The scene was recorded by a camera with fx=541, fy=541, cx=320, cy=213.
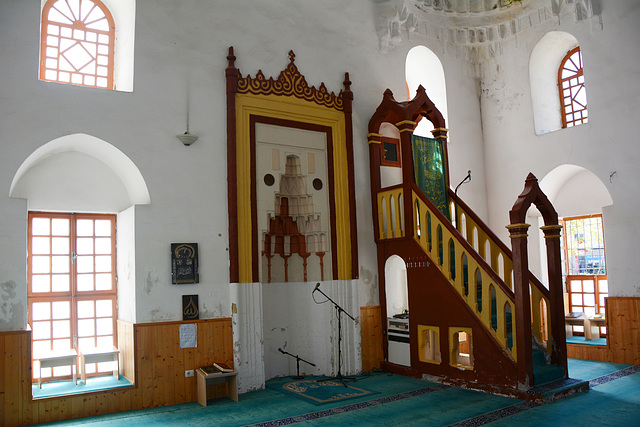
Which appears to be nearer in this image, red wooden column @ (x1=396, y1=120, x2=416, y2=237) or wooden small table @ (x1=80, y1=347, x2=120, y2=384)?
wooden small table @ (x1=80, y1=347, x2=120, y2=384)

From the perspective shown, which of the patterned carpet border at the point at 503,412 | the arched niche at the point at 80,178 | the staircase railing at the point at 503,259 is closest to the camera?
the patterned carpet border at the point at 503,412

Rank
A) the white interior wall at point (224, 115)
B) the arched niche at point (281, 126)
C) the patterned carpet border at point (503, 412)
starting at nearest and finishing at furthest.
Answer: the patterned carpet border at point (503, 412) < the white interior wall at point (224, 115) < the arched niche at point (281, 126)

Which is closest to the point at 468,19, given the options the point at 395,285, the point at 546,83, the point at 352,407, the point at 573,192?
the point at 546,83

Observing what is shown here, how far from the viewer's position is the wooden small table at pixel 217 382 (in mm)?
6816

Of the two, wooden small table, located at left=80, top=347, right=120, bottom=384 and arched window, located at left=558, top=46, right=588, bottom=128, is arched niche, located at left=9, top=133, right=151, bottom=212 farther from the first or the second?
arched window, located at left=558, top=46, right=588, bottom=128

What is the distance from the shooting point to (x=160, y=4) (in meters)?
7.47

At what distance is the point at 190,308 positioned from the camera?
7246mm

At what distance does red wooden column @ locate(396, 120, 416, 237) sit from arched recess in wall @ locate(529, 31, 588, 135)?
3.05m

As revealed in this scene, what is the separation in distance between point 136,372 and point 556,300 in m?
5.68

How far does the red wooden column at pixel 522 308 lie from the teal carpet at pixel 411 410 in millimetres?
412

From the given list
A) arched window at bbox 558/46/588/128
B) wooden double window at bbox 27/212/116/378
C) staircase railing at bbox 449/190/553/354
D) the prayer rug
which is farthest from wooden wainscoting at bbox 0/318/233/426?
arched window at bbox 558/46/588/128

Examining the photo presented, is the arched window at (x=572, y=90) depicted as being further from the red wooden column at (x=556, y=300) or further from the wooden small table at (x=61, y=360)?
the wooden small table at (x=61, y=360)

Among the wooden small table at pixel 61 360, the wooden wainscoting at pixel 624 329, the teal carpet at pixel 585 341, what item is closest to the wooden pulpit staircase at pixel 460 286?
the wooden wainscoting at pixel 624 329

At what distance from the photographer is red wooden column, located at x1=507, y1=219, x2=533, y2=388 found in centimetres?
666
